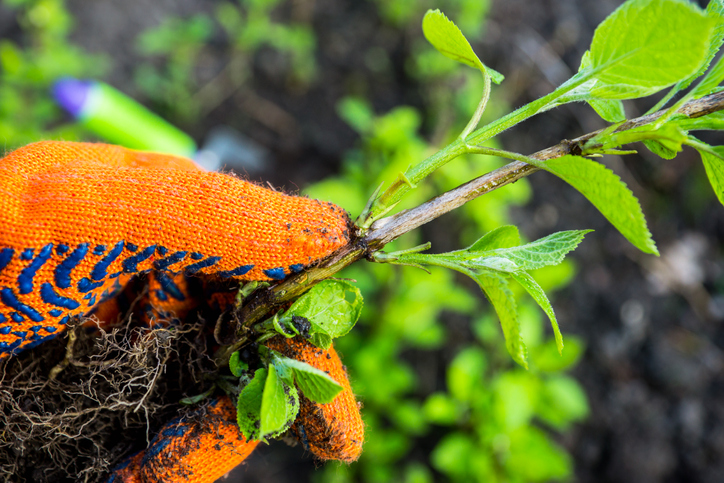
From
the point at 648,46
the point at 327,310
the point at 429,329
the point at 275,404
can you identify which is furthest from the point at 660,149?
the point at 429,329

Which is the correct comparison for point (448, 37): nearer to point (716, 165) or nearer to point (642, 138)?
point (642, 138)

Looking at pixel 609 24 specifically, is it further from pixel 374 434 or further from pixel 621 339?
pixel 621 339

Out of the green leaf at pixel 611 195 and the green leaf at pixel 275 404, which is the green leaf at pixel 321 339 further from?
the green leaf at pixel 611 195

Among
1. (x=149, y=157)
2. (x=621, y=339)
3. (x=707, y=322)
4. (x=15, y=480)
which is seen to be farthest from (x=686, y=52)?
(x=707, y=322)

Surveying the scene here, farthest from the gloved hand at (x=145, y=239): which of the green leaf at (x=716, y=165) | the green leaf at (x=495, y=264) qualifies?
the green leaf at (x=716, y=165)

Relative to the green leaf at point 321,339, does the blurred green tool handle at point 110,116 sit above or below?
below

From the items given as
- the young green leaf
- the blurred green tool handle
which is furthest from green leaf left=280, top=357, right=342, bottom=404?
the blurred green tool handle
